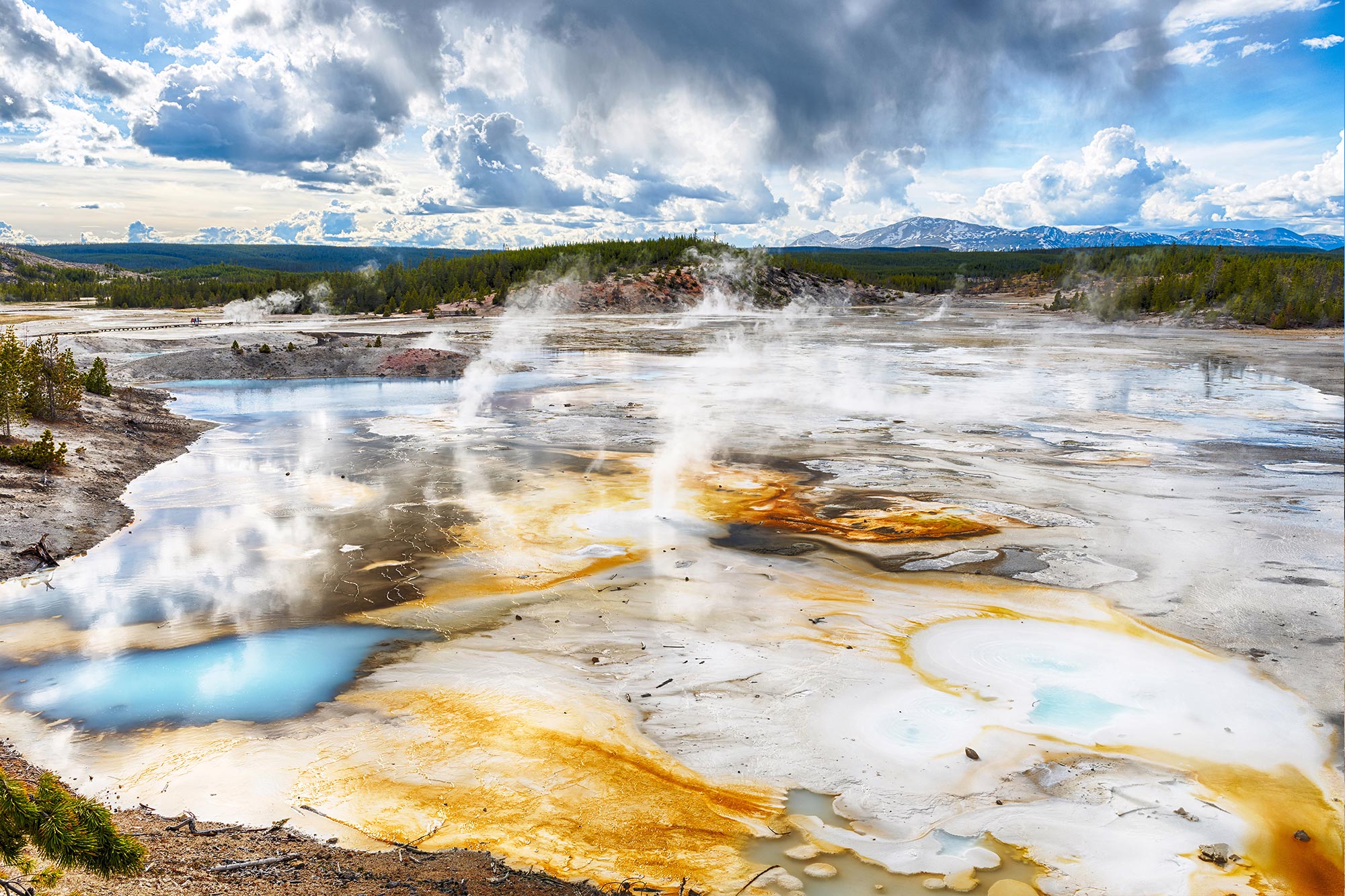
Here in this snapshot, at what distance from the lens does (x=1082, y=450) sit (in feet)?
74.3

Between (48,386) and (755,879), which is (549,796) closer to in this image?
(755,879)

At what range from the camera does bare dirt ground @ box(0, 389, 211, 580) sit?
15.0 m

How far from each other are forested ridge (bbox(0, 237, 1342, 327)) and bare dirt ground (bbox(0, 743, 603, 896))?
261 ft

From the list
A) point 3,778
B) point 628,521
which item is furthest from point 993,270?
point 3,778

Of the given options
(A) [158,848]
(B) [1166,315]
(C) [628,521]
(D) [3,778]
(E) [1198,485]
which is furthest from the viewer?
(B) [1166,315]

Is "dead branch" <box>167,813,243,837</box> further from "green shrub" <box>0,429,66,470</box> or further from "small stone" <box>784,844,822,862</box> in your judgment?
"green shrub" <box>0,429,66,470</box>

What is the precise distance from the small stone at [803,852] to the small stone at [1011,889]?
1375 millimetres

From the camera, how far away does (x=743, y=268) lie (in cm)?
10938

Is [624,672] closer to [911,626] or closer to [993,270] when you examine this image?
[911,626]

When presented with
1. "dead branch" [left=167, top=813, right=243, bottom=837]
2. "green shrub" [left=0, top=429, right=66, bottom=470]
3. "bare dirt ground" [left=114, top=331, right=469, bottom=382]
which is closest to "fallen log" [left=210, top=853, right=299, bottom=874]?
"dead branch" [left=167, top=813, right=243, bottom=837]

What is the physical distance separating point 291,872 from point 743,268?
10743 cm

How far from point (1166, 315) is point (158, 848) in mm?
90749

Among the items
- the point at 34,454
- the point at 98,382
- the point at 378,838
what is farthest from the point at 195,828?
the point at 98,382

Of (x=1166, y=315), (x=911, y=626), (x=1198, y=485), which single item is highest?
(x=1166, y=315)
